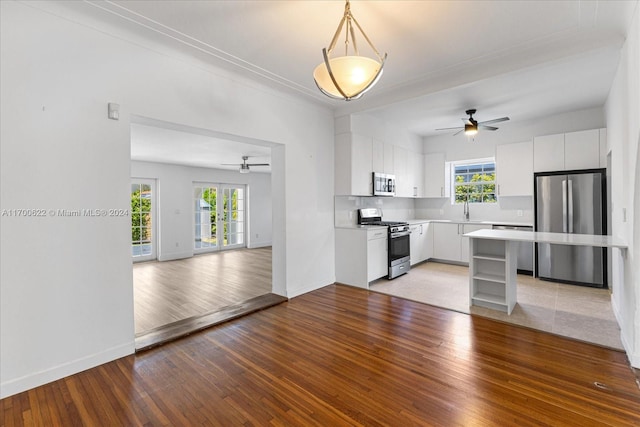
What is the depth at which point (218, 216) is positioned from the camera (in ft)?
29.3

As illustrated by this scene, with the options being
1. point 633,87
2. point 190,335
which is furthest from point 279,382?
point 633,87

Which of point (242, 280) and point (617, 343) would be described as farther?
point (242, 280)

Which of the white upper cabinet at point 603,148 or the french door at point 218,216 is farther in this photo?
the french door at point 218,216

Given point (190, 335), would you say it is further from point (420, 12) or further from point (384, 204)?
point (384, 204)

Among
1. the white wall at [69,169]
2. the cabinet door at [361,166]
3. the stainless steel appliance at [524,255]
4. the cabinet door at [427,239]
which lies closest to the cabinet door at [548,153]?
the stainless steel appliance at [524,255]

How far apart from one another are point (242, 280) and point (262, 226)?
4701 millimetres

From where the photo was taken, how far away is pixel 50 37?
2266 millimetres

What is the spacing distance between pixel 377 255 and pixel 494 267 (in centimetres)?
166

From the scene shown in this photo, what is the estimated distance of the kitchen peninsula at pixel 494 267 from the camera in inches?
137

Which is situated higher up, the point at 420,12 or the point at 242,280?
the point at 420,12

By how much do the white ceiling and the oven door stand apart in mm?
2278

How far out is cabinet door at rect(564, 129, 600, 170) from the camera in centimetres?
457

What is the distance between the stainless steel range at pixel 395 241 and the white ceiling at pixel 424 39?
Result: 2.09 metres

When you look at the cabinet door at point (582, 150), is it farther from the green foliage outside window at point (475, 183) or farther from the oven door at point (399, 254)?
the oven door at point (399, 254)
